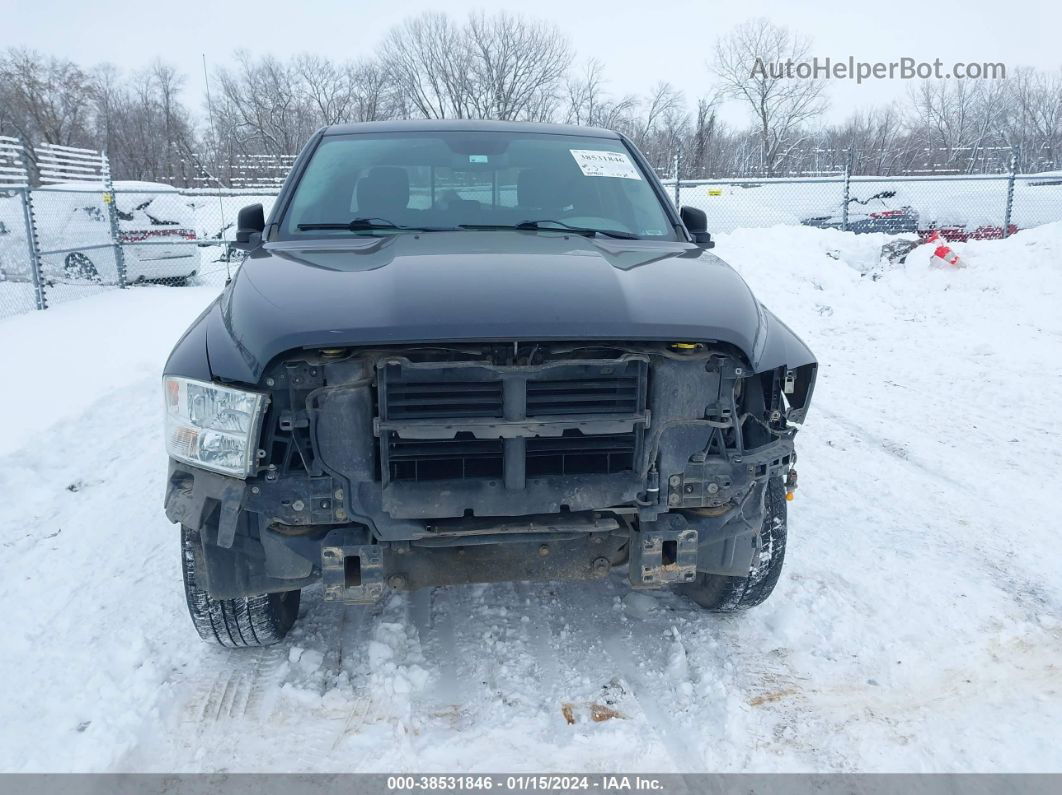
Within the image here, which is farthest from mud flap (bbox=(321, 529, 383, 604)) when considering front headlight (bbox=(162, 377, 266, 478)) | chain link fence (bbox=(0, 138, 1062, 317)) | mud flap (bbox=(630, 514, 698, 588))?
chain link fence (bbox=(0, 138, 1062, 317))

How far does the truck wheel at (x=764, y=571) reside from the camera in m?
2.85

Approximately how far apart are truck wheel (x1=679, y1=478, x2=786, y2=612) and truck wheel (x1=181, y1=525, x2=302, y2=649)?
1669 millimetres

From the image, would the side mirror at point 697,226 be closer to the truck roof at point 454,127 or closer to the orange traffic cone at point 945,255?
the truck roof at point 454,127

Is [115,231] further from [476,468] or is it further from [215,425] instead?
[476,468]

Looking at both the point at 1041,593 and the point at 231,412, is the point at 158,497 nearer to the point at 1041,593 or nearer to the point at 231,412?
the point at 231,412

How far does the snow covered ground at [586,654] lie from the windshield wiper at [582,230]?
153cm

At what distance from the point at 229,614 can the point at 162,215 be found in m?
12.7

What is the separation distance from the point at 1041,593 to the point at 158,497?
4.46 m

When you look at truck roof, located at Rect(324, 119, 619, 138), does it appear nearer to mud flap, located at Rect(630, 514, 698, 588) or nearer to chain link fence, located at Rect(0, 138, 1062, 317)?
mud flap, located at Rect(630, 514, 698, 588)

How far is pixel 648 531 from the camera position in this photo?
2.39 metres

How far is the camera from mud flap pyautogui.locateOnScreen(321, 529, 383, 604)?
2.27 meters

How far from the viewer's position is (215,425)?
2.25 metres

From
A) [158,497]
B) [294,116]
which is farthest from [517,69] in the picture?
[158,497]

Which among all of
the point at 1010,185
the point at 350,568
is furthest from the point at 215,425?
the point at 1010,185
